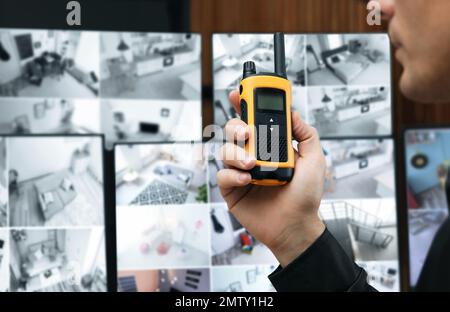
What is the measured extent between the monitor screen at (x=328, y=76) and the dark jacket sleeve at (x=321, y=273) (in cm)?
35

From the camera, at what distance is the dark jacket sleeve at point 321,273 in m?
0.59

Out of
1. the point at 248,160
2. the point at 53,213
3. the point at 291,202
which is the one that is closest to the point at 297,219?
the point at 291,202

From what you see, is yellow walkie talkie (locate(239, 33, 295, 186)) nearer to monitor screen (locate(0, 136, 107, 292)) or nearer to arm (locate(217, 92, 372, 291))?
arm (locate(217, 92, 372, 291))

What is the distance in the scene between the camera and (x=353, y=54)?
905mm

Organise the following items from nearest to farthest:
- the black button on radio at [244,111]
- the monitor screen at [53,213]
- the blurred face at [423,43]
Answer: the blurred face at [423,43] → the black button on radio at [244,111] → the monitor screen at [53,213]

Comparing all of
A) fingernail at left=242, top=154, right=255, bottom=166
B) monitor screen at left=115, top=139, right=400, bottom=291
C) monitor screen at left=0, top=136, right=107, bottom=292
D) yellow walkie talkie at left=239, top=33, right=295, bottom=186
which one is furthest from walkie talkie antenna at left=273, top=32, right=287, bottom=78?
Answer: monitor screen at left=0, top=136, right=107, bottom=292

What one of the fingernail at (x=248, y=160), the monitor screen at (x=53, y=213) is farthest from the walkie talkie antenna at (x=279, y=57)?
the monitor screen at (x=53, y=213)

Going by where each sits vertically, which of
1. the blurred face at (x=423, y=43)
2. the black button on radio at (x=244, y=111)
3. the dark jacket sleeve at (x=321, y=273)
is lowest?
the dark jacket sleeve at (x=321, y=273)

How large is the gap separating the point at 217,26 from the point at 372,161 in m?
0.41

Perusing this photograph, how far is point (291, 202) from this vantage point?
2.04ft

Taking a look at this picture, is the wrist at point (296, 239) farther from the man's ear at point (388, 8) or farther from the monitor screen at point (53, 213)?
the monitor screen at point (53, 213)

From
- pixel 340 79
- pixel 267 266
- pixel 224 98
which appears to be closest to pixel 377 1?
pixel 340 79

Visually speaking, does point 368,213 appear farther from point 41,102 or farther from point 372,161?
point 41,102

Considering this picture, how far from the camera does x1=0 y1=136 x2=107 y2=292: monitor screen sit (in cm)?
86
